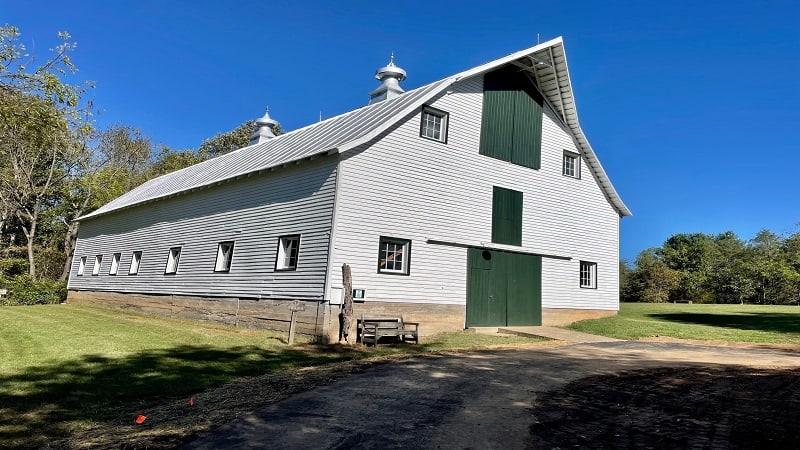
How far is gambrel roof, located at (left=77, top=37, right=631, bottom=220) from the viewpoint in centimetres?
1603

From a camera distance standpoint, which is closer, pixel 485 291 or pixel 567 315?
pixel 485 291

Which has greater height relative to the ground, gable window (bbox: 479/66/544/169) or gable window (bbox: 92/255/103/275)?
gable window (bbox: 479/66/544/169)

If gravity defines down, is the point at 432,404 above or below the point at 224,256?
below

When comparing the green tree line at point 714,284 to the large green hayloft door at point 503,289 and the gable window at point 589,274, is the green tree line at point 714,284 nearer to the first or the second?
the gable window at point 589,274

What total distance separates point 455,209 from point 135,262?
17243mm

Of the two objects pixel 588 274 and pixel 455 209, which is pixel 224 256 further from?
pixel 588 274

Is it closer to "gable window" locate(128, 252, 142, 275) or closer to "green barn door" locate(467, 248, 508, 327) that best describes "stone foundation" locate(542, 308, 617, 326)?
"green barn door" locate(467, 248, 508, 327)

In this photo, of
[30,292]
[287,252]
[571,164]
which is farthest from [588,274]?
[30,292]

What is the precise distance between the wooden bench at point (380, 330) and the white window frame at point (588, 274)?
9.52 m

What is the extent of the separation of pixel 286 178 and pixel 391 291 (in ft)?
17.2

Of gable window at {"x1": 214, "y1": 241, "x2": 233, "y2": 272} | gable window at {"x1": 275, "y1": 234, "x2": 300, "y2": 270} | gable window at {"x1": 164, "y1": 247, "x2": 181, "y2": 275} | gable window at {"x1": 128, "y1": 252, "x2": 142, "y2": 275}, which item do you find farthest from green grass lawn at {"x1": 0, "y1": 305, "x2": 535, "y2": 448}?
gable window at {"x1": 128, "y1": 252, "x2": 142, "y2": 275}

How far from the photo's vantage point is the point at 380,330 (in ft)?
46.1

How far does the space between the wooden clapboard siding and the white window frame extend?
38.9 ft

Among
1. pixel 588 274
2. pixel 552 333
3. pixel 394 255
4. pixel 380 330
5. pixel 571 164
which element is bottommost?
pixel 380 330
